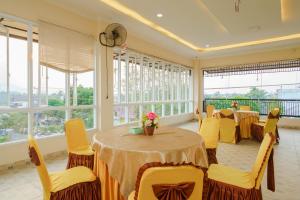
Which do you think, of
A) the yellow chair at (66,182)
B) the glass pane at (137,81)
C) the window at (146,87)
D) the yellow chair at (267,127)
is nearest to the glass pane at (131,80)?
the window at (146,87)

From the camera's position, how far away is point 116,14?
14.3ft

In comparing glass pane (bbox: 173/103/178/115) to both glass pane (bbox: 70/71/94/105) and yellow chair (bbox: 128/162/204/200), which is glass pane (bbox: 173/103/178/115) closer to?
glass pane (bbox: 70/71/94/105)

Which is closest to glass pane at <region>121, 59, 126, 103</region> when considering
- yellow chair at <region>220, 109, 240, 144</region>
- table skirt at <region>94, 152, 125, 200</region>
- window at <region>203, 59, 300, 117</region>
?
yellow chair at <region>220, 109, 240, 144</region>

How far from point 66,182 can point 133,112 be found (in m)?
4.30

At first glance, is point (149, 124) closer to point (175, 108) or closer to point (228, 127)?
point (228, 127)

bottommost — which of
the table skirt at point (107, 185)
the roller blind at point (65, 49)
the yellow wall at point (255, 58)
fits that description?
the table skirt at point (107, 185)

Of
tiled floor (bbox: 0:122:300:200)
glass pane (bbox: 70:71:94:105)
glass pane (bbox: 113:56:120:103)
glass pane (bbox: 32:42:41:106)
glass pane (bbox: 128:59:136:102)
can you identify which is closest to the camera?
tiled floor (bbox: 0:122:300:200)

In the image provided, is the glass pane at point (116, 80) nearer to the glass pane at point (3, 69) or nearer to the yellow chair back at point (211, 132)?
the glass pane at point (3, 69)

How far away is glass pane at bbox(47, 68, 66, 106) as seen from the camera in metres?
3.92

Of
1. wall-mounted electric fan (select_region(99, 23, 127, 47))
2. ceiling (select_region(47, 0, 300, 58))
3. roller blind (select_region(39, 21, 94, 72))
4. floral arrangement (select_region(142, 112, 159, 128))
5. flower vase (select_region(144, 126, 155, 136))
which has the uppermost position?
ceiling (select_region(47, 0, 300, 58))

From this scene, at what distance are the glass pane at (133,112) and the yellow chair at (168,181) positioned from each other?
15.9 feet

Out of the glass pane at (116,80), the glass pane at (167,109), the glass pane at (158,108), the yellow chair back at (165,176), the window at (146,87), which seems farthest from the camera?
the glass pane at (167,109)

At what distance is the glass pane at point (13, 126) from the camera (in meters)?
3.32

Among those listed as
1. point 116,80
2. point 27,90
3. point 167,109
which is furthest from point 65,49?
point 167,109
